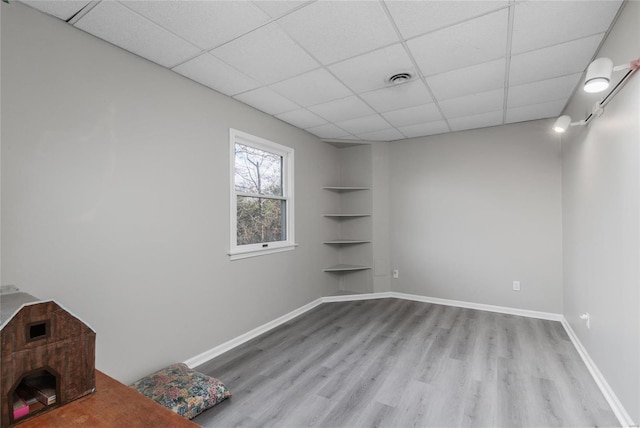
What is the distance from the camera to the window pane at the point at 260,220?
3.26 meters

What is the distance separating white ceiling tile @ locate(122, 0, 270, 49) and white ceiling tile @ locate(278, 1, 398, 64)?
22 centimetres

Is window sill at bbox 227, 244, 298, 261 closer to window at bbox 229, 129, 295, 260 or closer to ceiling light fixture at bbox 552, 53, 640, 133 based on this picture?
window at bbox 229, 129, 295, 260

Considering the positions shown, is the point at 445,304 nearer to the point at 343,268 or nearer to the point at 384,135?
the point at 343,268

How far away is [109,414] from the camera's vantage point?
1008 millimetres

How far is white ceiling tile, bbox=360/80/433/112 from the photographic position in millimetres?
2803

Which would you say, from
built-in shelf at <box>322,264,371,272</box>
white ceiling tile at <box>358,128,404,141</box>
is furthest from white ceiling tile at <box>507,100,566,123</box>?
built-in shelf at <box>322,264,371,272</box>

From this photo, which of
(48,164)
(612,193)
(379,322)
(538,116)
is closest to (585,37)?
(612,193)

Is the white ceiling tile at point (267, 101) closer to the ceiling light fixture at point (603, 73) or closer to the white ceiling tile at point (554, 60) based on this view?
the white ceiling tile at point (554, 60)

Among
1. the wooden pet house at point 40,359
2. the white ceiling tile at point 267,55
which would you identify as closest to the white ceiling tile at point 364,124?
the white ceiling tile at point 267,55

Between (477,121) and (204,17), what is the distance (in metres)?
3.32

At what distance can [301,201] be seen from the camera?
4094mm

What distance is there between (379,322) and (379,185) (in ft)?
7.00

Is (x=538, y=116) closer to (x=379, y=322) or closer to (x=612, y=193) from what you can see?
(x=612, y=193)

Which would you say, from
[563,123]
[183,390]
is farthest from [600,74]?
[183,390]
